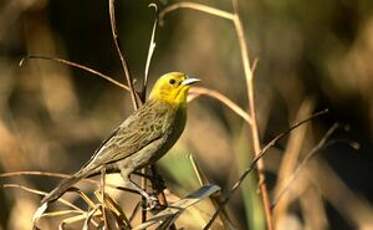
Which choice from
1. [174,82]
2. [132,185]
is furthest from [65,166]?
[132,185]

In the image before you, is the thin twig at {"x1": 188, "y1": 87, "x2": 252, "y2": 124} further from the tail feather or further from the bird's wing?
the tail feather

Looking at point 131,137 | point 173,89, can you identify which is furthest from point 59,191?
point 173,89

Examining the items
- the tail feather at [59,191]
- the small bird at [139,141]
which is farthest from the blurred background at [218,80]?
the tail feather at [59,191]

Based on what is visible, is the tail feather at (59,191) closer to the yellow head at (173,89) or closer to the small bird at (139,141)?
the small bird at (139,141)

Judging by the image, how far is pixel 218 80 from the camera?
816 centimetres

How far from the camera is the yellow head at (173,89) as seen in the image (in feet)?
11.7

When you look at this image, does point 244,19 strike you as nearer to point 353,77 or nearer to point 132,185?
point 353,77

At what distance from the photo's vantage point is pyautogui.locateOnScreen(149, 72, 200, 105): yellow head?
11.7 feet

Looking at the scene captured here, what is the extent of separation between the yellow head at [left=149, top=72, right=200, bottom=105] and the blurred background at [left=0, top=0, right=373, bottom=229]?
9.99ft

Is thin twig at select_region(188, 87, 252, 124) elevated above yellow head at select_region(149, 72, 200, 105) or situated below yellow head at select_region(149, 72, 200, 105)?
below

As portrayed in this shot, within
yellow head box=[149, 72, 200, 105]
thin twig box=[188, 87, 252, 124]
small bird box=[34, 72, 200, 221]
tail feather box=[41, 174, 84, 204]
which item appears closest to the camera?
tail feather box=[41, 174, 84, 204]

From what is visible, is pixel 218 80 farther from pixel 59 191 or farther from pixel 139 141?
pixel 59 191

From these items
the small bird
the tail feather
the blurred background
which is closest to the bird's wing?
the small bird

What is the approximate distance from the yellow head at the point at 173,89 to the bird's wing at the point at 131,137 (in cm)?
23
